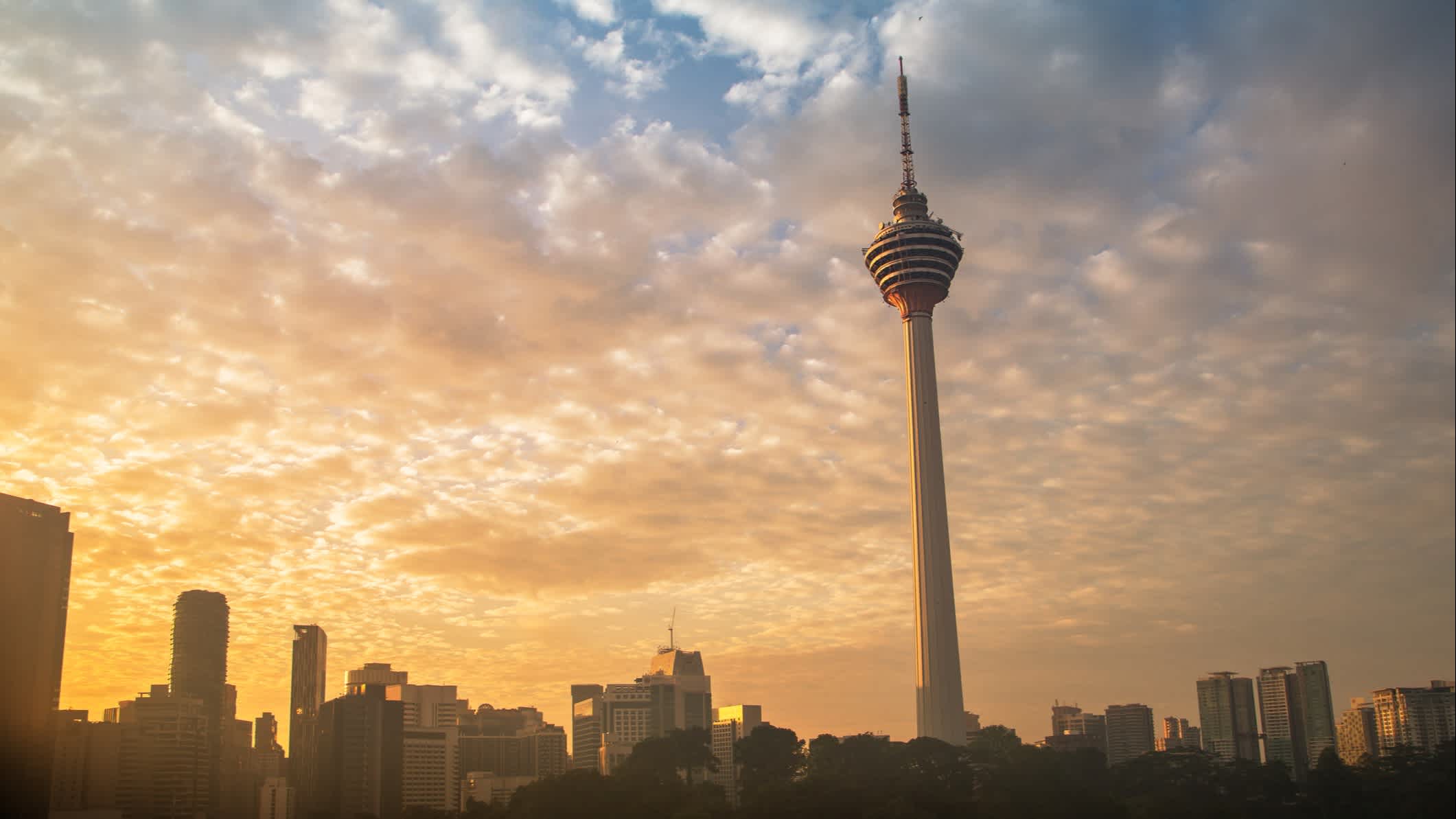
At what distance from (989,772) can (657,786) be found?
120 ft

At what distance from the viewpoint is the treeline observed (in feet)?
352

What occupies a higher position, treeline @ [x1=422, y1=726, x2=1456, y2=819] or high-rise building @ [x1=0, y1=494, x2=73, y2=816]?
high-rise building @ [x1=0, y1=494, x2=73, y2=816]

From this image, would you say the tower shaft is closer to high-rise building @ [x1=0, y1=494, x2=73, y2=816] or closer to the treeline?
the treeline

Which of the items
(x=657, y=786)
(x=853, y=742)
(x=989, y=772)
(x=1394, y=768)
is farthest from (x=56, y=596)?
(x=1394, y=768)

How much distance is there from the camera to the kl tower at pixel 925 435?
166m

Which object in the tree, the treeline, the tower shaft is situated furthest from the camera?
the tower shaft

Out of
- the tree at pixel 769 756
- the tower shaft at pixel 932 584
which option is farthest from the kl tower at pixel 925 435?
the tree at pixel 769 756

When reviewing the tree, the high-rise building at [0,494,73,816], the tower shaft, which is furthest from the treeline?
the high-rise building at [0,494,73,816]

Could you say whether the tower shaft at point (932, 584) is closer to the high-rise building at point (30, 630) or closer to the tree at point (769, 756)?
the tree at point (769, 756)

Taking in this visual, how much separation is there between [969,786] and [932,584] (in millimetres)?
43748

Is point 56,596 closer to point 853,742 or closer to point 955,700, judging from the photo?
point 853,742

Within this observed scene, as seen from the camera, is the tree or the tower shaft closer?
the tree

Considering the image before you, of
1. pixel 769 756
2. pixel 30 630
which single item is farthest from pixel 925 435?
pixel 30 630

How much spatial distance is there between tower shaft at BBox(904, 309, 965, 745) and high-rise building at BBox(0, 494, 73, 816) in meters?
100
